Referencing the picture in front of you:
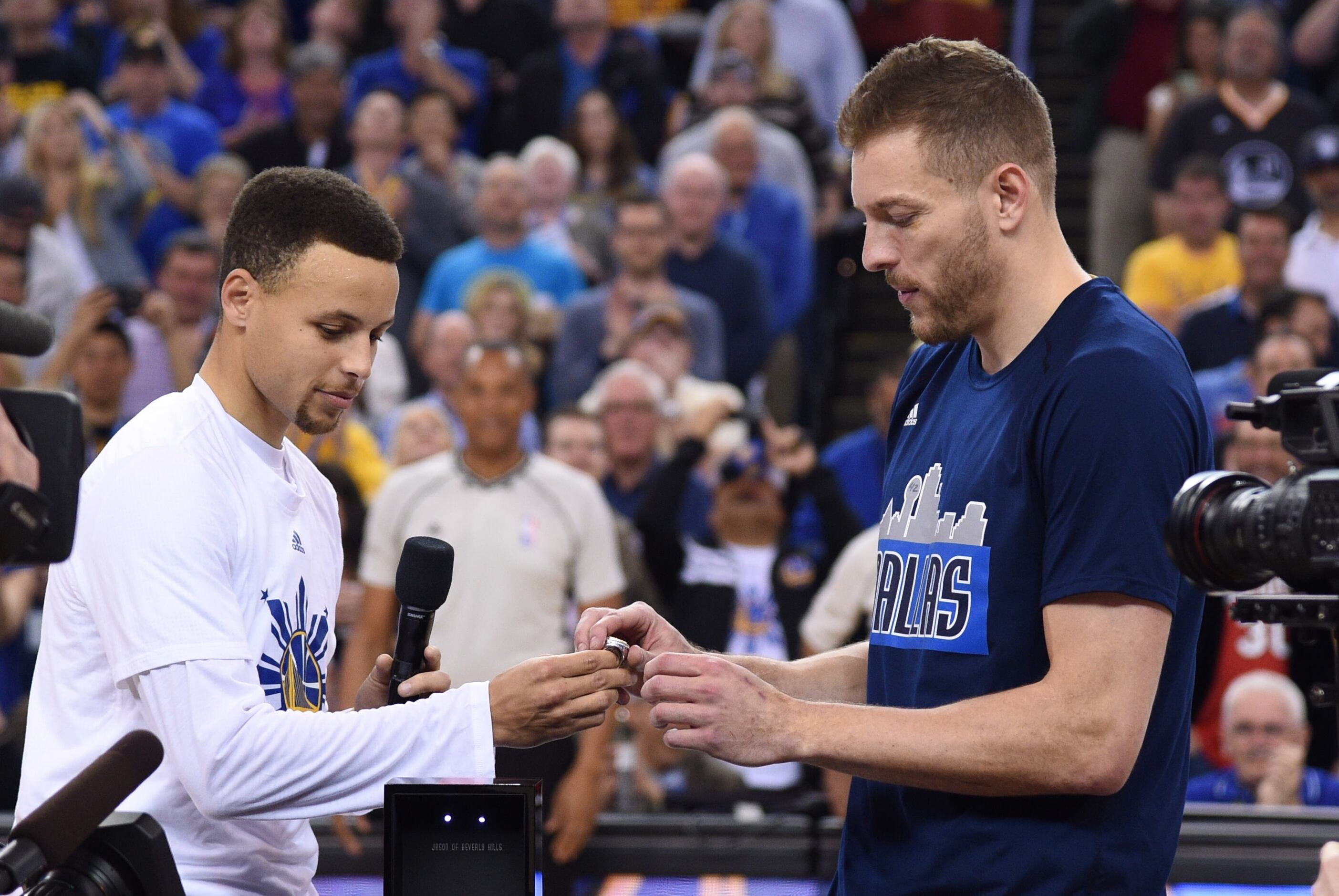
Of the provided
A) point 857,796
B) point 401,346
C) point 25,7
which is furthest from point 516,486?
point 25,7

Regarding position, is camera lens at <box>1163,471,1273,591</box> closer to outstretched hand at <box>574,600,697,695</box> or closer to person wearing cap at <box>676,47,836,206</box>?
outstretched hand at <box>574,600,697,695</box>

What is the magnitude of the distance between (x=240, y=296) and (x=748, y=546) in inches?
165

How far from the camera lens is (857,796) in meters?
2.61

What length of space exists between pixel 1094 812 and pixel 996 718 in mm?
224

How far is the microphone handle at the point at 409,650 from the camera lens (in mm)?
2645

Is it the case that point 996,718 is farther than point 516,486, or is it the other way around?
point 516,486

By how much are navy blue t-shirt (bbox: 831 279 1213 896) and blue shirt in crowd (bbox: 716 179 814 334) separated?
6.37 meters

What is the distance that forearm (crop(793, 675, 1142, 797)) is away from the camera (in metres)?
2.24

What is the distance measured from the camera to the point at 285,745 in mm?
2344

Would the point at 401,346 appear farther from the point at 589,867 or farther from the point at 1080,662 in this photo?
the point at 1080,662

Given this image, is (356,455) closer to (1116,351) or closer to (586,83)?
(586,83)

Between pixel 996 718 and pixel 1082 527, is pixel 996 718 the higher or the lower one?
the lower one

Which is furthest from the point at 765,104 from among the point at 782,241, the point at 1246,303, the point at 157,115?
the point at 157,115

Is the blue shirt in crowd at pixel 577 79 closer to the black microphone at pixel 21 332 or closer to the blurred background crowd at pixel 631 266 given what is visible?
the blurred background crowd at pixel 631 266
